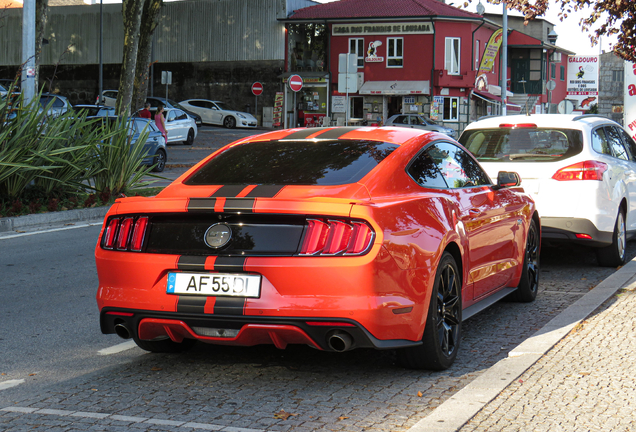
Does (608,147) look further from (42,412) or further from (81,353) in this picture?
(42,412)

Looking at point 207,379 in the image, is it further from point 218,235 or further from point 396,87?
point 396,87

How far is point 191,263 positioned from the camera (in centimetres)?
445

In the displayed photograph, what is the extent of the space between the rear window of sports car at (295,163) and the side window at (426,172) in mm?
196

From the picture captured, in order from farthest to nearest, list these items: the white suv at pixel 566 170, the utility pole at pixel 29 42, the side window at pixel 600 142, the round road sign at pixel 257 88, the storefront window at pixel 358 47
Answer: the round road sign at pixel 257 88 → the storefront window at pixel 358 47 → the utility pole at pixel 29 42 → the side window at pixel 600 142 → the white suv at pixel 566 170

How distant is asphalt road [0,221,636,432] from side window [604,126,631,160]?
3.10 m

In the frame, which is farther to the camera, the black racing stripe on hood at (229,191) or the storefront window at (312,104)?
the storefront window at (312,104)

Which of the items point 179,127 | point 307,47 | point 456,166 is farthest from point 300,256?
point 307,47

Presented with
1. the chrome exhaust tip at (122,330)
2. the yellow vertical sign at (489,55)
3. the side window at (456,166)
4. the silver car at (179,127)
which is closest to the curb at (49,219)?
the chrome exhaust tip at (122,330)

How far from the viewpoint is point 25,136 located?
11695 millimetres

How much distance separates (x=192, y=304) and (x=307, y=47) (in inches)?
1919

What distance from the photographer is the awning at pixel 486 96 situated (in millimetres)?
51744

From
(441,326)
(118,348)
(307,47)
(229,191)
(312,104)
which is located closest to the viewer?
(229,191)

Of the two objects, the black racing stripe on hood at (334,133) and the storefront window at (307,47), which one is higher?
the storefront window at (307,47)

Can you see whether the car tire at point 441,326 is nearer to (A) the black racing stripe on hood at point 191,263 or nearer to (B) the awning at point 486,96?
(A) the black racing stripe on hood at point 191,263
